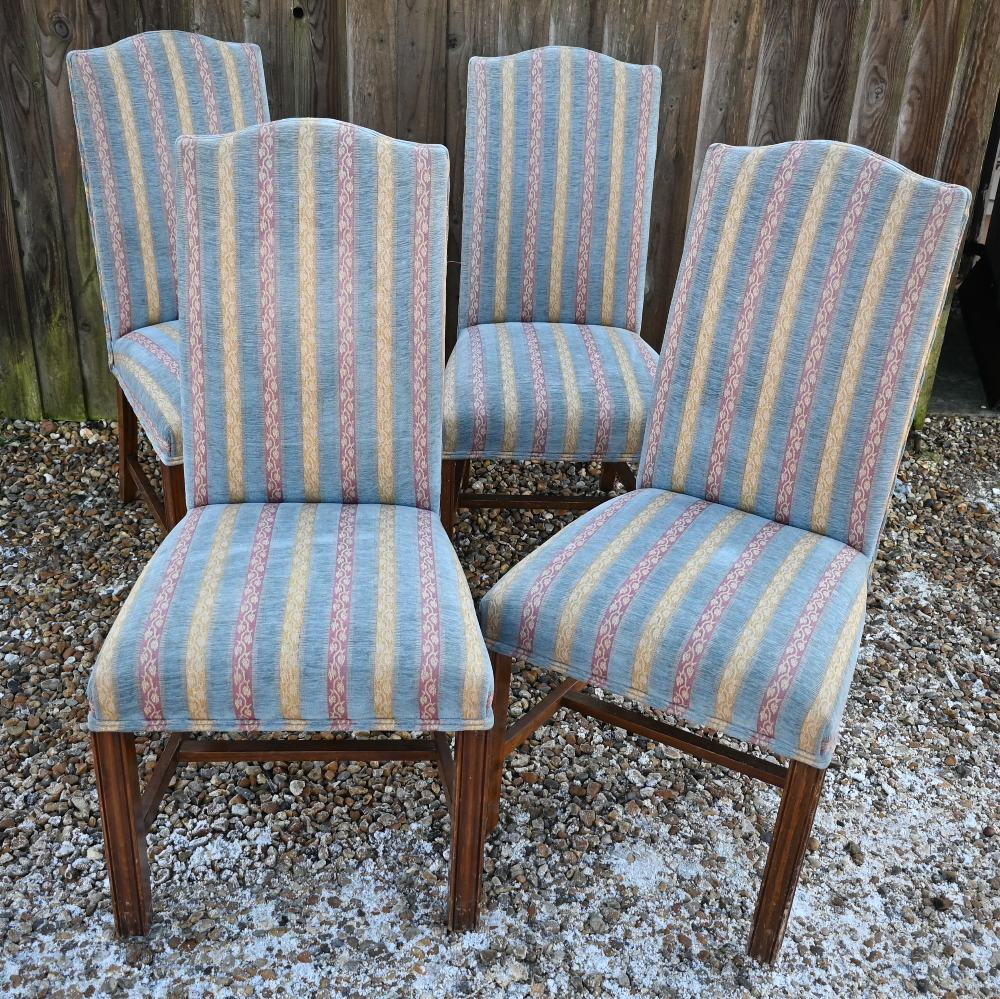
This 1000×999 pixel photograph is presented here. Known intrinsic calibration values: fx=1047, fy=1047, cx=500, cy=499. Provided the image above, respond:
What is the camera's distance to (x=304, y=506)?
175 cm

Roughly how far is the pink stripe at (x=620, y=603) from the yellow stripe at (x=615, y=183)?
1003 millimetres

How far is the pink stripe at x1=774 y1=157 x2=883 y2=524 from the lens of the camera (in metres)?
1.60

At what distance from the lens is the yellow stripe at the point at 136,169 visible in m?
2.24

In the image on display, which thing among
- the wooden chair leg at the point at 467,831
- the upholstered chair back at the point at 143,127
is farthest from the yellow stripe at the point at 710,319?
the upholstered chair back at the point at 143,127

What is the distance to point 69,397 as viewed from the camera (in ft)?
10.5

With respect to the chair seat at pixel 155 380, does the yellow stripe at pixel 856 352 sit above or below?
above

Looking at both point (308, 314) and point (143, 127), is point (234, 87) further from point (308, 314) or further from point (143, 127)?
point (308, 314)

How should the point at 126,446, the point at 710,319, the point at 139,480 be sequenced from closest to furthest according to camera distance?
the point at 710,319
the point at 139,480
the point at 126,446

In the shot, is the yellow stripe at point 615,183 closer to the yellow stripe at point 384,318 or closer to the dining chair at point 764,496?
the dining chair at point 764,496

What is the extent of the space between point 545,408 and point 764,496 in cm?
55

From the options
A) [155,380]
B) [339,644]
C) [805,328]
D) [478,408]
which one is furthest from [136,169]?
[805,328]

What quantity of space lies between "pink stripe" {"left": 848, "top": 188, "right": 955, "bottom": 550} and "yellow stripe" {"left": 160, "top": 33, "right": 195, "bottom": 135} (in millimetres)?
1588

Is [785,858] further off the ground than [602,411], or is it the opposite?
[602,411]

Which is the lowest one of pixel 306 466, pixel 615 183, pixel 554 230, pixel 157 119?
pixel 306 466
